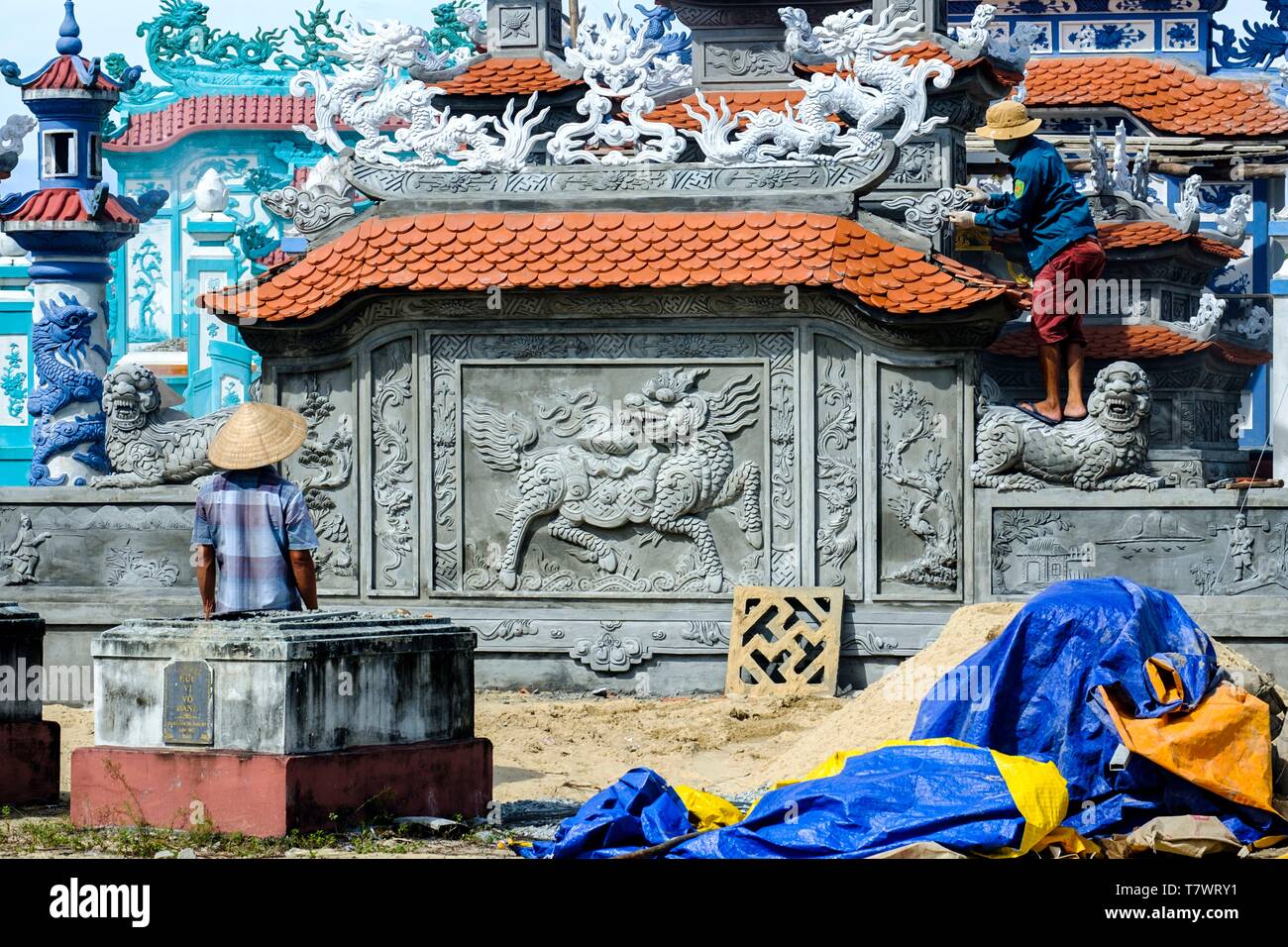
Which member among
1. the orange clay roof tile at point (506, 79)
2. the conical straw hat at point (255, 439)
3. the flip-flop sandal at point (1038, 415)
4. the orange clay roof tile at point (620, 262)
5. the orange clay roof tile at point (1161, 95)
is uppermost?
the orange clay roof tile at point (1161, 95)

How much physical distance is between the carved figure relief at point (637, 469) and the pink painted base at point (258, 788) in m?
5.17

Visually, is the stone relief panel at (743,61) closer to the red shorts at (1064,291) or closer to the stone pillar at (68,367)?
the stone pillar at (68,367)

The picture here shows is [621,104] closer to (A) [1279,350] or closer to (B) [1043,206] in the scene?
(B) [1043,206]

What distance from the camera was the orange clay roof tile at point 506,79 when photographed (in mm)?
21625

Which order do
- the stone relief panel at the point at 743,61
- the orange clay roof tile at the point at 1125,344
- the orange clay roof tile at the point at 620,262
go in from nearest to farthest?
1. the orange clay roof tile at the point at 620,262
2. the orange clay roof tile at the point at 1125,344
3. the stone relief panel at the point at 743,61

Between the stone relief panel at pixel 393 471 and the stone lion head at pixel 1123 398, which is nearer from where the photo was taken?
the stone lion head at pixel 1123 398

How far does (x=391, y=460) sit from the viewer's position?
16.0m

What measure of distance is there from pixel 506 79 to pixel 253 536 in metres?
11.8

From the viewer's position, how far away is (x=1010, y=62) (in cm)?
1916

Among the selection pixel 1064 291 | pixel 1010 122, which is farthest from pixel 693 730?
pixel 1010 122

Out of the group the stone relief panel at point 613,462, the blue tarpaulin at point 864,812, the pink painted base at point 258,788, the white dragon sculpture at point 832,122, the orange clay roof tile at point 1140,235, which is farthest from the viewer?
the orange clay roof tile at point 1140,235

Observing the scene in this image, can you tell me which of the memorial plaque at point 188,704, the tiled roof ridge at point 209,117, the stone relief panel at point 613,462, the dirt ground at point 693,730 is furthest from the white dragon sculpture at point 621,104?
the tiled roof ridge at point 209,117

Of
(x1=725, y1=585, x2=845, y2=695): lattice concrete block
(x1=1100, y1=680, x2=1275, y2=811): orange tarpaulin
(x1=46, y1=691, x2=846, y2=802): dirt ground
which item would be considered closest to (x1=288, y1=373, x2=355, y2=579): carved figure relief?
(x1=46, y1=691, x2=846, y2=802): dirt ground

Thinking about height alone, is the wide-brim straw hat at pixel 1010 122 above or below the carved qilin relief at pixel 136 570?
above
